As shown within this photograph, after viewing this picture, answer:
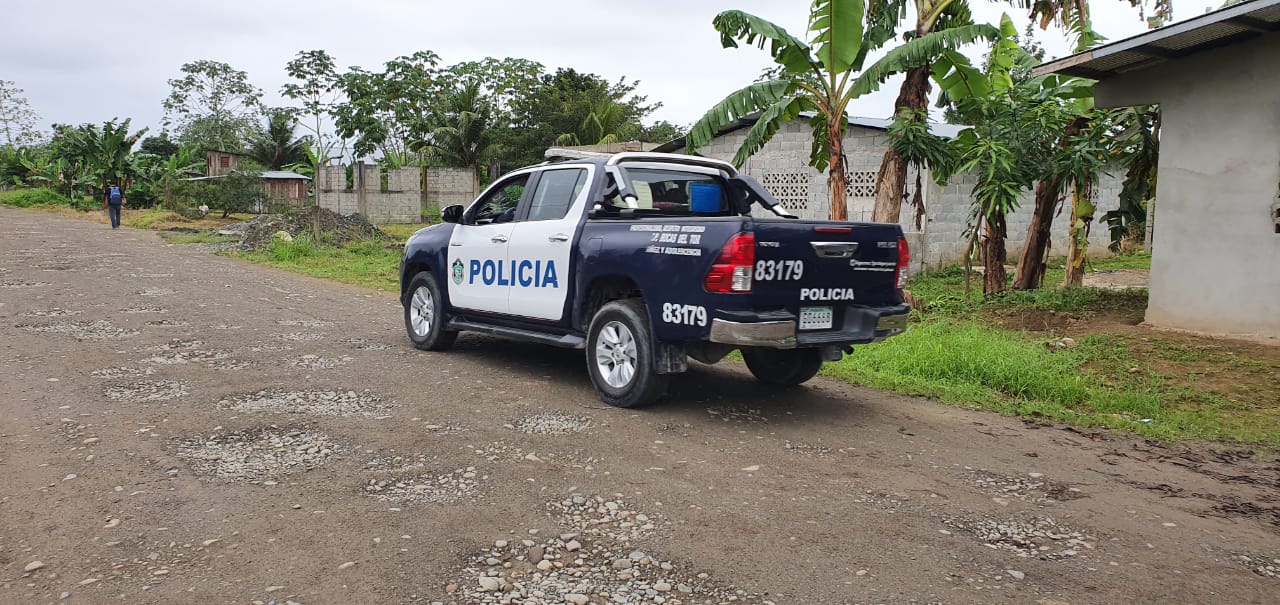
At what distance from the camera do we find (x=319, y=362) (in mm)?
7801

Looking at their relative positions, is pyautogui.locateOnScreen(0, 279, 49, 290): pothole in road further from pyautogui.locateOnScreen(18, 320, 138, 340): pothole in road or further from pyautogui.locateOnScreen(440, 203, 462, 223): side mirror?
pyautogui.locateOnScreen(440, 203, 462, 223): side mirror

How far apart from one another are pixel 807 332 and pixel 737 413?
0.80 metres

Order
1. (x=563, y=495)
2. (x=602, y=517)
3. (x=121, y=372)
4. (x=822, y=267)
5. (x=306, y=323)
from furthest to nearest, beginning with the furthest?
(x=306, y=323) < (x=121, y=372) < (x=822, y=267) < (x=563, y=495) < (x=602, y=517)

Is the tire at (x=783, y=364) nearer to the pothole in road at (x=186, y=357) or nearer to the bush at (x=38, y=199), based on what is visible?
the pothole in road at (x=186, y=357)

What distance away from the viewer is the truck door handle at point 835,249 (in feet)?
19.7

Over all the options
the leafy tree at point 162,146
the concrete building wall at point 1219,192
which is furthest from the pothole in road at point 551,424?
the leafy tree at point 162,146

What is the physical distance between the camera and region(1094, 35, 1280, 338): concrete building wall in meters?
8.21

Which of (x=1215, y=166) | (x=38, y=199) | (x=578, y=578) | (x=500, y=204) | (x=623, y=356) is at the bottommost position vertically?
(x=578, y=578)

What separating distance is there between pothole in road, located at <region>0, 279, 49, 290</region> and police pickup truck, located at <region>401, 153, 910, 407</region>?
7.72m

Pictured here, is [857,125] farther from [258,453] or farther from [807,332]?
[258,453]

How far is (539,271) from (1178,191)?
6356mm

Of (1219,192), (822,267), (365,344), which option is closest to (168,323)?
(365,344)

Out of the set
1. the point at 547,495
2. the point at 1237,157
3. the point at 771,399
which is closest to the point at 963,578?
the point at 547,495

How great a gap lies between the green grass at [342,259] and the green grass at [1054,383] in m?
9.01
